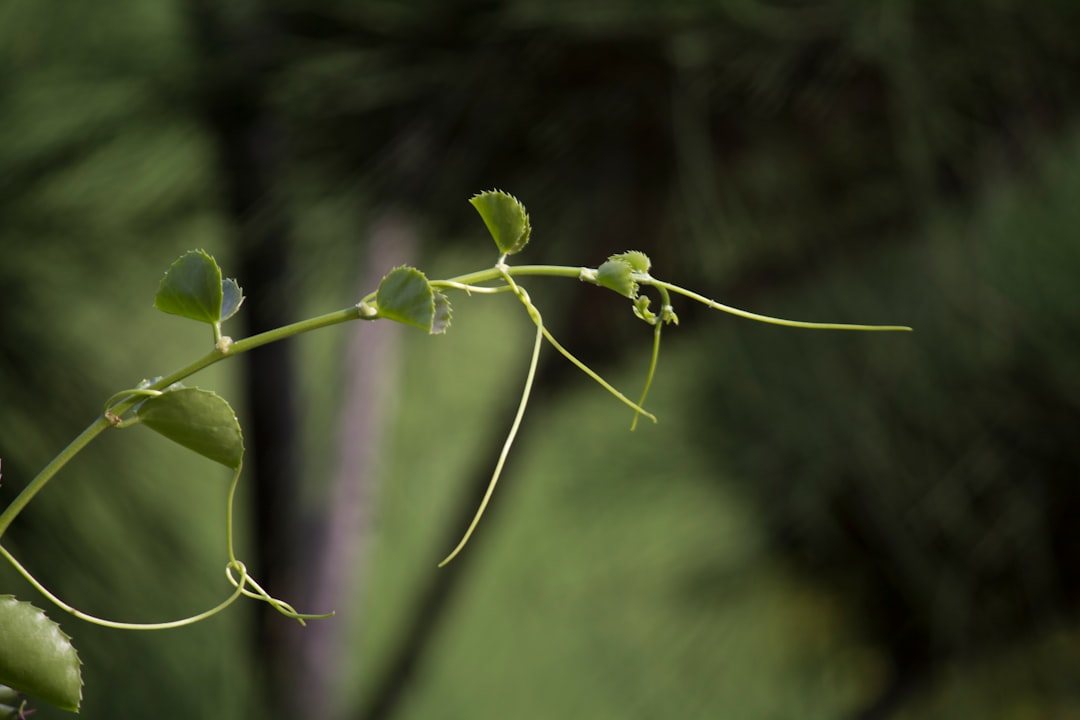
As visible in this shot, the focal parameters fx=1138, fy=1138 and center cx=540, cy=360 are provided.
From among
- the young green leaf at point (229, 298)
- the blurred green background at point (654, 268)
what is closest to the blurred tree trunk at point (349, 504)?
the blurred green background at point (654, 268)

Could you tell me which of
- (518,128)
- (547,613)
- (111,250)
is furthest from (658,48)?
(547,613)

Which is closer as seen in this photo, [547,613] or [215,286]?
[215,286]

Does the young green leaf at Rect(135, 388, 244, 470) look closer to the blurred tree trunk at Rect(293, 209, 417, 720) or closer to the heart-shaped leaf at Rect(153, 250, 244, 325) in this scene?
the heart-shaped leaf at Rect(153, 250, 244, 325)

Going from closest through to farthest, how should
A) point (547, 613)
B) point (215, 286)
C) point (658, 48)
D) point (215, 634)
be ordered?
point (215, 286) < point (658, 48) < point (215, 634) < point (547, 613)

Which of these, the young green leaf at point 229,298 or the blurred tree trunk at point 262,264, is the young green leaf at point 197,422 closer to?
the young green leaf at point 229,298

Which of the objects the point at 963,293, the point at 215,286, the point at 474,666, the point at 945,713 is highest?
the point at 215,286

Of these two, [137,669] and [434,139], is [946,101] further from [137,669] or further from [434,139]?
[137,669]
